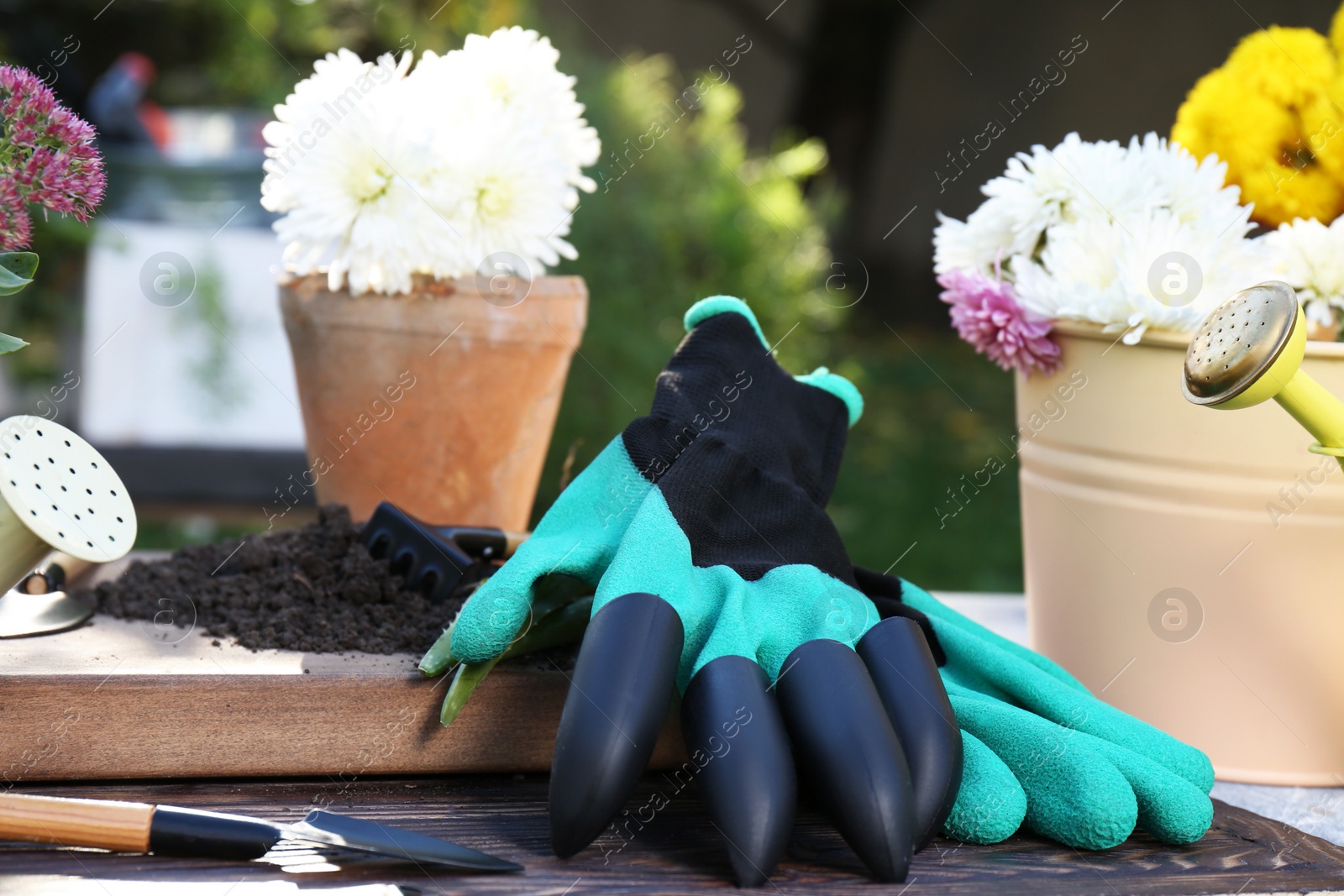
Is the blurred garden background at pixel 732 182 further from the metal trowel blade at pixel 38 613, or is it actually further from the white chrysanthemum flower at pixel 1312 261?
the white chrysanthemum flower at pixel 1312 261

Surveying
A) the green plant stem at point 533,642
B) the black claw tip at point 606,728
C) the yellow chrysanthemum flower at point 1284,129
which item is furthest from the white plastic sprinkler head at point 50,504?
the yellow chrysanthemum flower at point 1284,129

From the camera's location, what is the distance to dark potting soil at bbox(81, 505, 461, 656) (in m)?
0.81

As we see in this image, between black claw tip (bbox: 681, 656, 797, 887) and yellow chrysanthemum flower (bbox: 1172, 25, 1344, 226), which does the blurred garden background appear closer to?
black claw tip (bbox: 681, 656, 797, 887)

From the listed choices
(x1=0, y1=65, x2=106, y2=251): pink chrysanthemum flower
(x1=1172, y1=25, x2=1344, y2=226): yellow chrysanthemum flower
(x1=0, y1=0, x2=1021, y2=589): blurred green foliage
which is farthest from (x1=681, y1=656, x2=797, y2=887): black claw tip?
(x1=0, y1=0, x2=1021, y2=589): blurred green foliage

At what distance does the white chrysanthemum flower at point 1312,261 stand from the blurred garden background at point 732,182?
639mm

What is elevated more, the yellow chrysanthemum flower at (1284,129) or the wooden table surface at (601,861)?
the yellow chrysanthemum flower at (1284,129)

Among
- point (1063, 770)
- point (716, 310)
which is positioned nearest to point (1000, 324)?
point (716, 310)

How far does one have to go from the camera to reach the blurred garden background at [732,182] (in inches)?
105

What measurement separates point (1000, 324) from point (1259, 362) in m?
0.26

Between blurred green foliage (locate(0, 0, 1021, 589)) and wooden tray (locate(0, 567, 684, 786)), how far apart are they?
3.24 ft

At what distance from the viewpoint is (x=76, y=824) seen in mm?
595

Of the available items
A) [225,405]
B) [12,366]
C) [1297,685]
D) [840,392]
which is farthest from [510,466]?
[12,366]

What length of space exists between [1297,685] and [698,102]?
9.55 feet

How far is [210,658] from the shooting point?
2.46 ft
